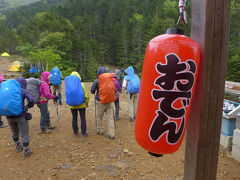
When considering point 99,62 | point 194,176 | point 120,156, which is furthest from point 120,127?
point 99,62

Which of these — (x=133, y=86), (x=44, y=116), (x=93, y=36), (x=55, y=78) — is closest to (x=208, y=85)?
(x=133, y=86)

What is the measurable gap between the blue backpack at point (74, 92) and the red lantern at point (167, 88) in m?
2.98

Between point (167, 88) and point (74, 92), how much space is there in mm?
3213

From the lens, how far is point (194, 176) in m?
1.56

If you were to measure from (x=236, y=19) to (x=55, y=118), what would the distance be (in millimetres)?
41067

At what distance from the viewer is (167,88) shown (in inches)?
53.0

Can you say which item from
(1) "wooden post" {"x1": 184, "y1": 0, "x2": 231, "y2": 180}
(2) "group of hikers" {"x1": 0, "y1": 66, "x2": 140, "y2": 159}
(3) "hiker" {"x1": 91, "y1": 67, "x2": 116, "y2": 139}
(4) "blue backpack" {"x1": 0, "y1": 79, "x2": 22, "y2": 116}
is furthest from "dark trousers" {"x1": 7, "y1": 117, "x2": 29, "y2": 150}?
(1) "wooden post" {"x1": 184, "y1": 0, "x2": 231, "y2": 180}

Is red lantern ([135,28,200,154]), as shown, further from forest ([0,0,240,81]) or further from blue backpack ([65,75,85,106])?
forest ([0,0,240,81])

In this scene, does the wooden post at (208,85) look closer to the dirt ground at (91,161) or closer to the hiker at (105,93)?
the dirt ground at (91,161)

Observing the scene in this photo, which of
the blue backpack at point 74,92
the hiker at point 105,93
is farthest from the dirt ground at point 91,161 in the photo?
the blue backpack at point 74,92

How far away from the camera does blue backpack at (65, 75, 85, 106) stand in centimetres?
418

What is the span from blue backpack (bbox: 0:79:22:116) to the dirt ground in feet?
3.86

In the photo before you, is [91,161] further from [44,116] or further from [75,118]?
[44,116]

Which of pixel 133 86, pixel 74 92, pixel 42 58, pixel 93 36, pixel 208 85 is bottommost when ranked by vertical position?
pixel 133 86
